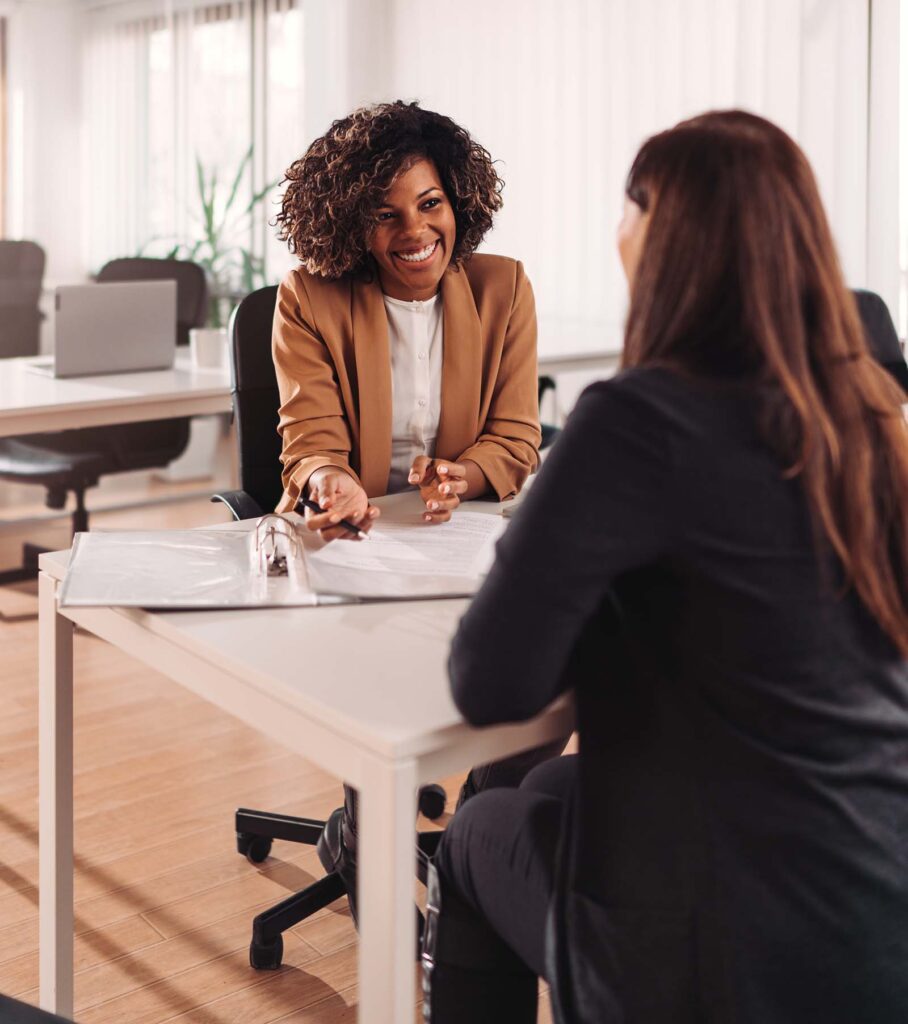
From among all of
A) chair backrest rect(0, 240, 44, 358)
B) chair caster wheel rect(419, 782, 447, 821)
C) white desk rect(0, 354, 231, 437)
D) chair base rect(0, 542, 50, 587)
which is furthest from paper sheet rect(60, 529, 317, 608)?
chair backrest rect(0, 240, 44, 358)

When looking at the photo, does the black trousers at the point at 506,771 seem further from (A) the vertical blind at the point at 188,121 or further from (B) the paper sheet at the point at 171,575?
(A) the vertical blind at the point at 188,121

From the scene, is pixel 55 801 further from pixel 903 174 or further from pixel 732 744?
pixel 903 174

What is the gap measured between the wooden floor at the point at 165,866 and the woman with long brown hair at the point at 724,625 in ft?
1.90

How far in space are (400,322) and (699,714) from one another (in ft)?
3.70

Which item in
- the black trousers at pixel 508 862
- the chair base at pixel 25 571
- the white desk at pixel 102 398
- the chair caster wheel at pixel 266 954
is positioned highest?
the white desk at pixel 102 398

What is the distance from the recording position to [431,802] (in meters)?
2.31

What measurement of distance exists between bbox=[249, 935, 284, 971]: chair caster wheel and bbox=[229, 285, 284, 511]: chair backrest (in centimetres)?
72

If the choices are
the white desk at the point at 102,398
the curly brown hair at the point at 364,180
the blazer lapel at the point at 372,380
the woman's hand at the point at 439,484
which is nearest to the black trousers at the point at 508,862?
the woman's hand at the point at 439,484

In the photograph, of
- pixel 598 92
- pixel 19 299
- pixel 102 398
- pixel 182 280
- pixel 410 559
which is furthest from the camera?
pixel 19 299

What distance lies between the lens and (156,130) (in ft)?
21.1

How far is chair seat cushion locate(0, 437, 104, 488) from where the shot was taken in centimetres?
366

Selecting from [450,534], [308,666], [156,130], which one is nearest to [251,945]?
[450,534]

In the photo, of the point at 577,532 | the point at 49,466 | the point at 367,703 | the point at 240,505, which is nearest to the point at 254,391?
the point at 240,505

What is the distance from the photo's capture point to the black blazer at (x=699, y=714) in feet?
3.05
